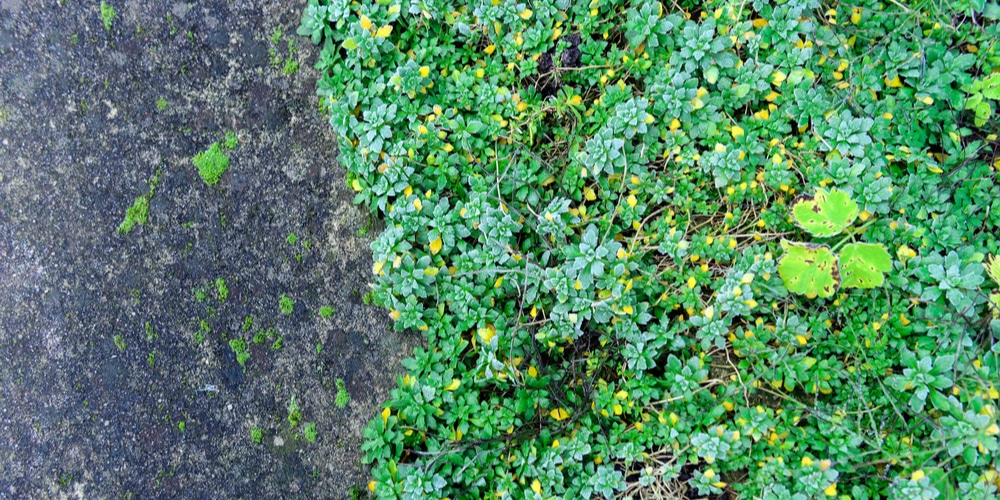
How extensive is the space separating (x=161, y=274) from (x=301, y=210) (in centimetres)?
66

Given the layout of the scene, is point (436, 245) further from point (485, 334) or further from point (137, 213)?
point (137, 213)

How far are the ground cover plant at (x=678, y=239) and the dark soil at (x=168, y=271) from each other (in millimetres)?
273

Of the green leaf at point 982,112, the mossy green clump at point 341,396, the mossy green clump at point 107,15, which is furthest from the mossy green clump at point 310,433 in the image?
the green leaf at point 982,112

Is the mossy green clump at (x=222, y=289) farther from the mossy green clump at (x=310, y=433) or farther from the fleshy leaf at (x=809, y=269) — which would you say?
the fleshy leaf at (x=809, y=269)

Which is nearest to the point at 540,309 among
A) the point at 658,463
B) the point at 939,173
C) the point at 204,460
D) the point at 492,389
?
the point at 492,389

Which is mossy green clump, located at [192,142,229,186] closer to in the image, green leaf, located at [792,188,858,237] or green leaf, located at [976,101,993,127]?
green leaf, located at [792,188,858,237]

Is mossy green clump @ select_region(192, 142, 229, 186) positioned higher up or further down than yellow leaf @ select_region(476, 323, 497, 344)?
higher up

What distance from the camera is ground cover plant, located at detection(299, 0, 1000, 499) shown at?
234cm

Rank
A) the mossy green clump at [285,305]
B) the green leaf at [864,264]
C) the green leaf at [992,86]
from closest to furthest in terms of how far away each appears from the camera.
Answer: the green leaf at [864,264], the green leaf at [992,86], the mossy green clump at [285,305]

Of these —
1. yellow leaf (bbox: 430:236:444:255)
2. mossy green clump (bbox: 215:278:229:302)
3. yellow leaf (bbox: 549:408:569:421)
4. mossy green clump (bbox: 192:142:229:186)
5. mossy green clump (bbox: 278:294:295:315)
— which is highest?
mossy green clump (bbox: 192:142:229:186)

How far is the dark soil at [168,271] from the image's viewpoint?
8.14 ft

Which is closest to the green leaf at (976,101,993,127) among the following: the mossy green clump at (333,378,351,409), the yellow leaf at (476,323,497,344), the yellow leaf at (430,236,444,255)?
the yellow leaf at (476,323,497,344)

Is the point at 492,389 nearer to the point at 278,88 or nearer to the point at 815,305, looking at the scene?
the point at 815,305

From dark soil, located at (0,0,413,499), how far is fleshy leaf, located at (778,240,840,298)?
5.77 feet
